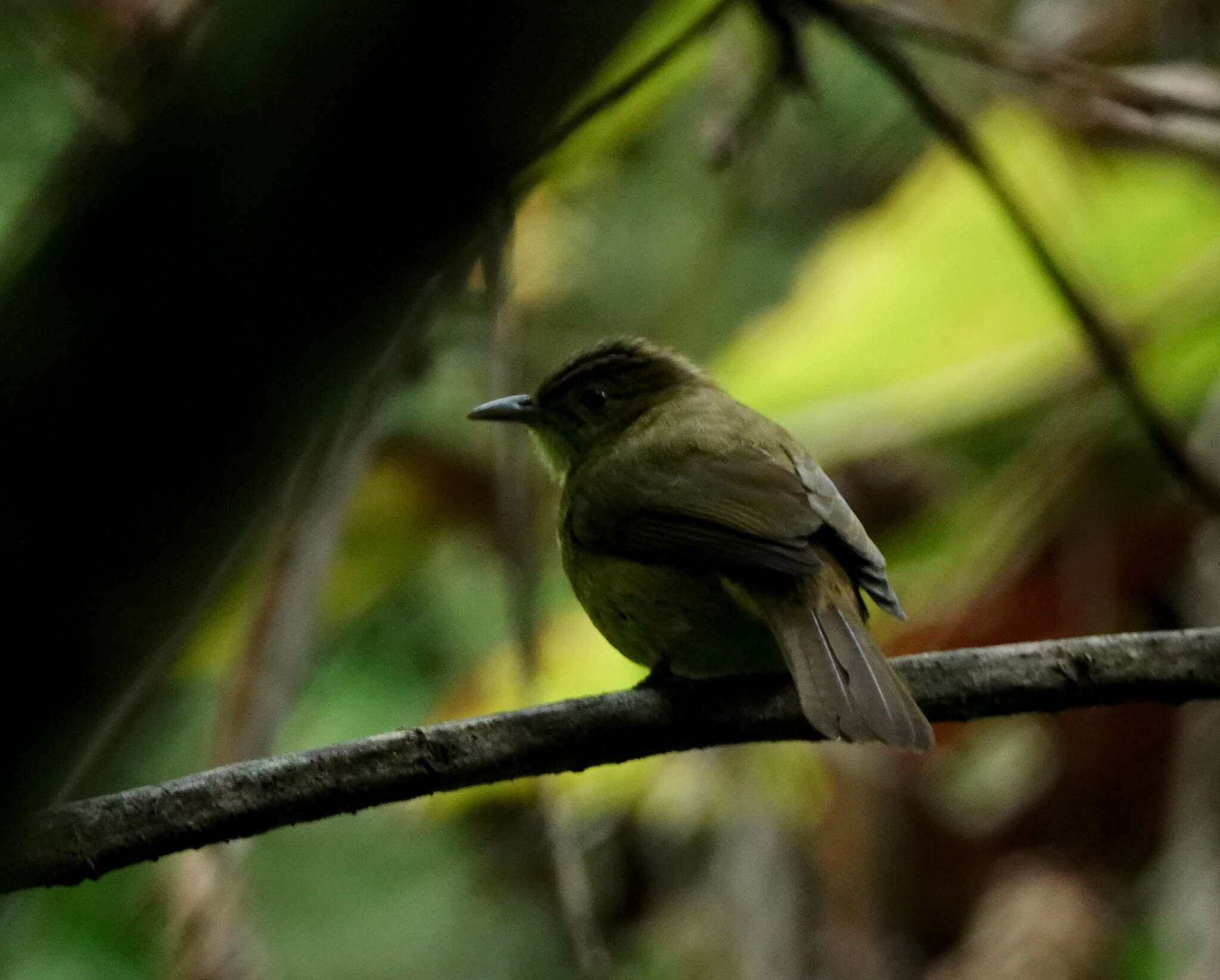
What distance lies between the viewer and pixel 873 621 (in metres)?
3.96

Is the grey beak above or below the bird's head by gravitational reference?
above

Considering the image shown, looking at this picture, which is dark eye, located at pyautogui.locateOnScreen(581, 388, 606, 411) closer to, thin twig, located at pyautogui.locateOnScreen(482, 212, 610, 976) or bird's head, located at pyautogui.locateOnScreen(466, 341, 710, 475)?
bird's head, located at pyautogui.locateOnScreen(466, 341, 710, 475)

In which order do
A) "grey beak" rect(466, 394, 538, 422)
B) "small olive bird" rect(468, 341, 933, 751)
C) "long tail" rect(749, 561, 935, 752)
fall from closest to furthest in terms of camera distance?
"long tail" rect(749, 561, 935, 752), "small olive bird" rect(468, 341, 933, 751), "grey beak" rect(466, 394, 538, 422)

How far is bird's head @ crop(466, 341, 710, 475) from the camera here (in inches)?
142

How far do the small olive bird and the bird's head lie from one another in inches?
12.5

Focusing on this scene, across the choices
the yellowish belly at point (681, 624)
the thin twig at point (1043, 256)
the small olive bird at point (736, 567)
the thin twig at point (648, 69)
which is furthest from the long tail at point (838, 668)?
the thin twig at point (648, 69)

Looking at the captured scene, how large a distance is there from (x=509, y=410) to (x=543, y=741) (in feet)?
5.19

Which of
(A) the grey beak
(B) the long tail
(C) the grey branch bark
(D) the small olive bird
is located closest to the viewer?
(C) the grey branch bark

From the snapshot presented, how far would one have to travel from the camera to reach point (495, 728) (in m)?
1.97

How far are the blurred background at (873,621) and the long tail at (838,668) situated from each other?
723 millimetres

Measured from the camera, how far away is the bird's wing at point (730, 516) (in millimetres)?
2604

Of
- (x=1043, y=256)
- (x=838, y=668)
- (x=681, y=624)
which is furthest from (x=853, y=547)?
(x=1043, y=256)

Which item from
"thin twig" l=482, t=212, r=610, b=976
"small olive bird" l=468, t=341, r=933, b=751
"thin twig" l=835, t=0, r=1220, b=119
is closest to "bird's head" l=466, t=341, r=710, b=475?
"thin twig" l=482, t=212, r=610, b=976

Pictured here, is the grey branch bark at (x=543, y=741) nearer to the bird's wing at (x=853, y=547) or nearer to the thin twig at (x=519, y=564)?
the bird's wing at (x=853, y=547)
